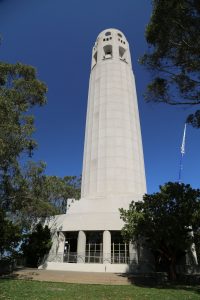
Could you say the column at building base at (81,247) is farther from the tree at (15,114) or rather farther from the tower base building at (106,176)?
the tree at (15,114)

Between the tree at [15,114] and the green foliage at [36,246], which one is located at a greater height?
the tree at [15,114]

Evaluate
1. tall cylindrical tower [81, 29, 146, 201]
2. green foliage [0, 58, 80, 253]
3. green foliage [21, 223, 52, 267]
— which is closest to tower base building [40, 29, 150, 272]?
tall cylindrical tower [81, 29, 146, 201]

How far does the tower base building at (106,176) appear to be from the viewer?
94.9 ft

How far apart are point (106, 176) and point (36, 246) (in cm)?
1191

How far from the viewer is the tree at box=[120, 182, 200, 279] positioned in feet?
66.9

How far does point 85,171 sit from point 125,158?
5.71 m

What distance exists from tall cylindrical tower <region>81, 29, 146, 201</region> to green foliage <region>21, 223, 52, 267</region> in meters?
7.54

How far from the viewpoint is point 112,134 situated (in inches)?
1534

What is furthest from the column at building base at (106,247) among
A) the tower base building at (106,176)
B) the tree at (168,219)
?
the tree at (168,219)

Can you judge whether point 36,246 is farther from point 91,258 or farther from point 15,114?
point 15,114

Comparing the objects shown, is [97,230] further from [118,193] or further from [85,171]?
[85,171]

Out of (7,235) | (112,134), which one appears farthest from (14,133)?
(112,134)

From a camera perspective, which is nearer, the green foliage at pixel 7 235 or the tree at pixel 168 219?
the tree at pixel 168 219

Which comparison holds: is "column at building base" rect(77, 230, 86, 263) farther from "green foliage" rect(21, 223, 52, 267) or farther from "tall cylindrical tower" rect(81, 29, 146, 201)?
"tall cylindrical tower" rect(81, 29, 146, 201)
